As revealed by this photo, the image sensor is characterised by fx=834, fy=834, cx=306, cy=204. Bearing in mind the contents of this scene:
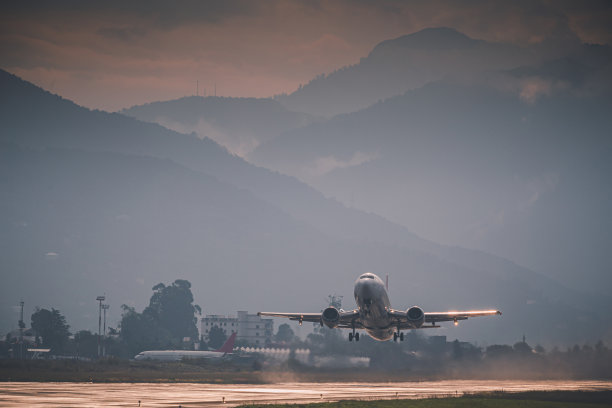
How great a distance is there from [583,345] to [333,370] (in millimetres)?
37659

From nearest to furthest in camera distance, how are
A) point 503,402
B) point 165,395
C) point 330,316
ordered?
point 503,402
point 165,395
point 330,316

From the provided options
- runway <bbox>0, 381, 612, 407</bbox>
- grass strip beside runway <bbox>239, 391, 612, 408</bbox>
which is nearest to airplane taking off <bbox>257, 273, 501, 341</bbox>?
runway <bbox>0, 381, 612, 407</bbox>

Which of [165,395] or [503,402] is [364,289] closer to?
[503,402]

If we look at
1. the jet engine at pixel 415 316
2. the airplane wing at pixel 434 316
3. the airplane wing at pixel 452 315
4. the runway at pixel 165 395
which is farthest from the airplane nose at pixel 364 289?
the airplane wing at pixel 452 315

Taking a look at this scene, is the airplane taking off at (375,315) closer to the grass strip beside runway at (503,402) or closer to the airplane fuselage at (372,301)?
the airplane fuselage at (372,301)

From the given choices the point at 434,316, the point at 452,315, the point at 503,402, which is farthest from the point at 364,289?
the point at 503,402

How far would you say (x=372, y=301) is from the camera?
3110 inches

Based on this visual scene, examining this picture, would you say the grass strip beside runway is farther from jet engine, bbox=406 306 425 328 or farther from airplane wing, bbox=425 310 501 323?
airplane wing, bbox=425 310 501 323

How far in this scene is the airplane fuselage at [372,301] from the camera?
257ft

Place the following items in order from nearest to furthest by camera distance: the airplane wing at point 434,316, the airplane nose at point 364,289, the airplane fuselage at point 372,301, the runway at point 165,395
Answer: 1. the runway at point 165,395
2. the airplane nose at point 364,289
3. the airplane fuselage at point 372,301
4. the airplane wing at point 434,316

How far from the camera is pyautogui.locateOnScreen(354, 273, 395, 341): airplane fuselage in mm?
78188

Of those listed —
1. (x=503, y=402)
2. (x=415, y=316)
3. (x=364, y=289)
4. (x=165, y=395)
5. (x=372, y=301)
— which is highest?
(x=364, y=289)

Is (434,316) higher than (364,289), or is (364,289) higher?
(364,289)

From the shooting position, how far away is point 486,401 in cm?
6981
